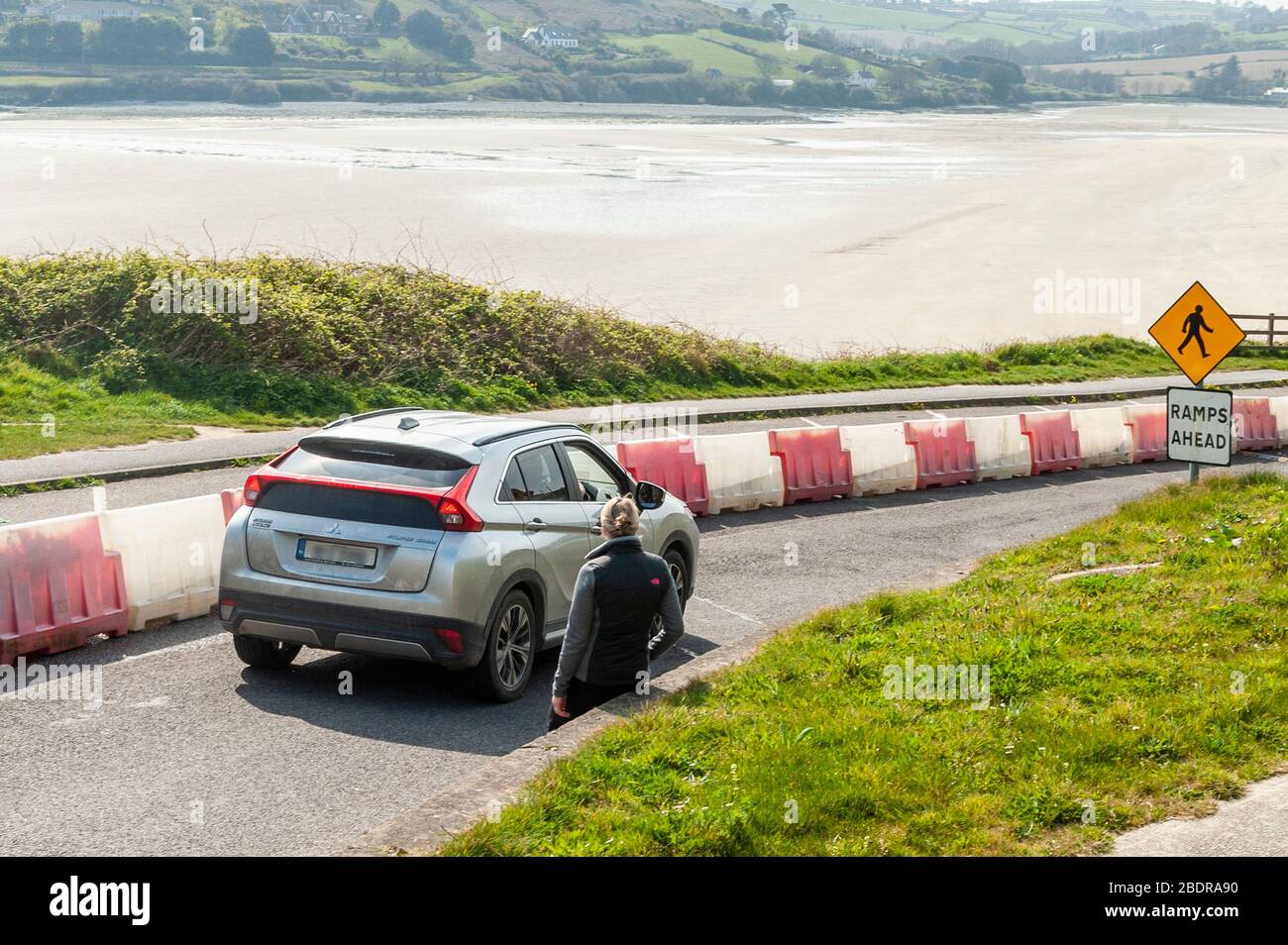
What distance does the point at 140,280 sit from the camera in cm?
2367

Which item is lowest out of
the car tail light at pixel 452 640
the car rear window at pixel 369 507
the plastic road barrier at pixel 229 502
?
the car tail light at pixel 452 640

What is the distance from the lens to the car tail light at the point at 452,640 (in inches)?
352

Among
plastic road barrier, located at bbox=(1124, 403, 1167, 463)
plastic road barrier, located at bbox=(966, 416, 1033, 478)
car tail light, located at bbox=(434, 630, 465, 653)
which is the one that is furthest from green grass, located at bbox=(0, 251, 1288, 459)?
car tail light, located at bbox=(434, 630, 465, 653)

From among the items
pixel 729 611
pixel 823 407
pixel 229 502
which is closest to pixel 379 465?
pixel 229 502

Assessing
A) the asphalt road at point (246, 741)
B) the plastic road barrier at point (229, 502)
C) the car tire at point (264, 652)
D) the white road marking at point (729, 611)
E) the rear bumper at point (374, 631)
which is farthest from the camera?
the white road marking at point (729, 611)

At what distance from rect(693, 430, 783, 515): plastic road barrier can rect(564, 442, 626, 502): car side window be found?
6408 millimetres

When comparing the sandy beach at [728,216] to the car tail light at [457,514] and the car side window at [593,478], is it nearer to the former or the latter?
the car side window at [593,478]

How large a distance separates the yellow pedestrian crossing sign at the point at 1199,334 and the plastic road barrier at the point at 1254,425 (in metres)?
10.3

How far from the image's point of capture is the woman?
7.91 meters

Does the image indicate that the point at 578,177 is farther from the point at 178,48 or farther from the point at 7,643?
the point at 178,48

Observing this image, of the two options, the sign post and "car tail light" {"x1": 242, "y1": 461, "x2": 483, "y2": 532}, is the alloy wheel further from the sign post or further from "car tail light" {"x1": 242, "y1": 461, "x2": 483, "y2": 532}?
the sign post

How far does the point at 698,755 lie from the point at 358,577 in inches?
107

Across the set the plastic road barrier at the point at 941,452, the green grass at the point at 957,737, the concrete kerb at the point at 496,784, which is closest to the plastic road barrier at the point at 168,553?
the concrete kerb at the point at 496,784
